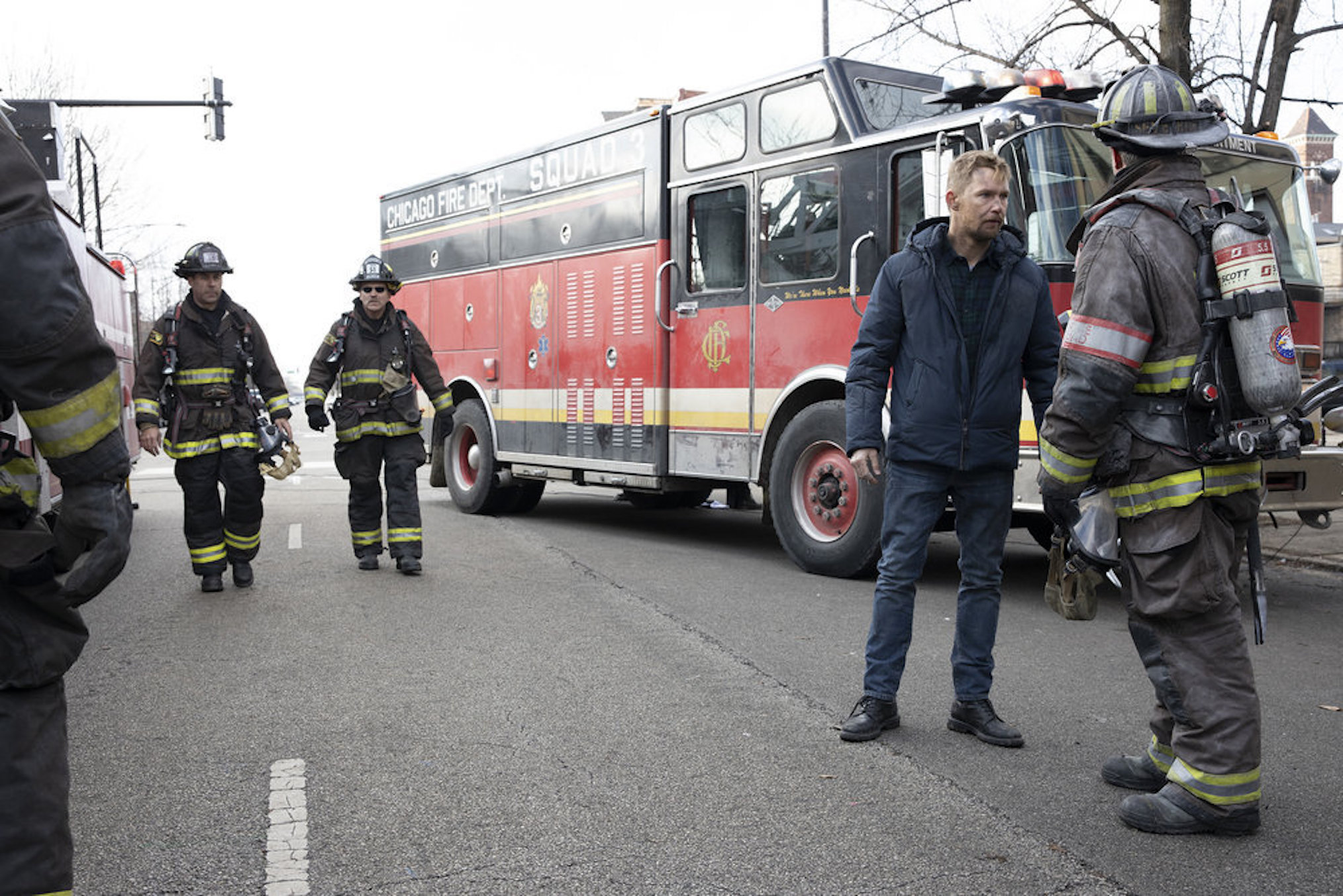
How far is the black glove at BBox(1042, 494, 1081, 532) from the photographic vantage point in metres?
3.66

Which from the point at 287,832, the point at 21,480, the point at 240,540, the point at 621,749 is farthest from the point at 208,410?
the point at 21,480

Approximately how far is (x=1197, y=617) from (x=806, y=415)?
4660 mm

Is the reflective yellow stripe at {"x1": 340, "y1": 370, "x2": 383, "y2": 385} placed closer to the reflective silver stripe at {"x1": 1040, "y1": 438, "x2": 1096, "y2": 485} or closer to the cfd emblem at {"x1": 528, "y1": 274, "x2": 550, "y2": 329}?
the cfd emblem at {"x1": 528, "y1": 274, "x2": 550, "y2": 329}

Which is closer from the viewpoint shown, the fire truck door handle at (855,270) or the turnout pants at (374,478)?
the fire truck door handle at (855,270)

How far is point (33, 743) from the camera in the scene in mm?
2197

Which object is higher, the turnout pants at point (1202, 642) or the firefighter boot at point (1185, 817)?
the turnout pants at point (1202, 642)

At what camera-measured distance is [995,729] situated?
4.30 metres

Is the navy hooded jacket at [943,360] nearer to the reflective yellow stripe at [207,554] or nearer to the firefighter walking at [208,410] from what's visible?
the firefighter walking at [208,410]

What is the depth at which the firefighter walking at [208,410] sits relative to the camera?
7379 mm

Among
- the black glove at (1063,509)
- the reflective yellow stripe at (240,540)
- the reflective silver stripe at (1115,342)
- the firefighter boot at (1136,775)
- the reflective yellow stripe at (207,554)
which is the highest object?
the reflective silver stripe at (1115,342)

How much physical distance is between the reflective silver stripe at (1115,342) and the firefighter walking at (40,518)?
2.43 metres

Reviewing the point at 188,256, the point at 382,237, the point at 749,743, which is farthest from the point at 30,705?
the point at 382,237

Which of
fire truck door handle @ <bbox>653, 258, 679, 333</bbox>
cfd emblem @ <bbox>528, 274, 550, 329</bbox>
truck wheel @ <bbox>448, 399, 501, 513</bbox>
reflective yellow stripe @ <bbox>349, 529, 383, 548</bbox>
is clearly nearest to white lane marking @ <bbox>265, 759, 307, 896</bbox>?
reflective yellow stripe @ <bbox>349, 529, 383, 548</bbox>

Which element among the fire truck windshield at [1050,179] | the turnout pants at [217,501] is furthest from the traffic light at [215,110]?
the fire truck windshield at [1050,179]
